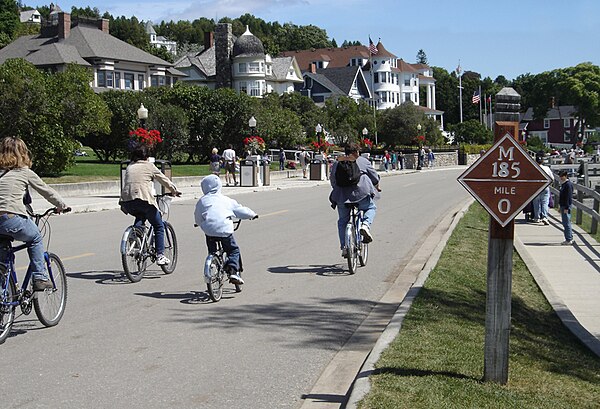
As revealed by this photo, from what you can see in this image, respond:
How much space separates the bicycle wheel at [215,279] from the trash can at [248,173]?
2844 cm

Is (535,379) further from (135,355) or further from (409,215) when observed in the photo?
(409,215)

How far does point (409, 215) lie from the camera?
78.4 feet

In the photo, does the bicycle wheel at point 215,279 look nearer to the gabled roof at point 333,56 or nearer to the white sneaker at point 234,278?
the white sneaker at point 234,278

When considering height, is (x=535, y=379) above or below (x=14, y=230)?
below

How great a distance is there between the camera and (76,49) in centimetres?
7938

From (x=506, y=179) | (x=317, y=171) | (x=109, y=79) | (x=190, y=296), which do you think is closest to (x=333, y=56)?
(x=109, y=79)

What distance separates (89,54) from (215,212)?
238ft

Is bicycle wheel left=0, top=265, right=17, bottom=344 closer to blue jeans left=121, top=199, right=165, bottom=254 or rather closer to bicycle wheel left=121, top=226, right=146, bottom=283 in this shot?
bicycle wheel left=121, top=226, right=146, bottom=283

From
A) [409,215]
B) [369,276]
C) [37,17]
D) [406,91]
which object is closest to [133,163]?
[369,276]

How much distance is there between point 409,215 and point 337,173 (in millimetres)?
11444

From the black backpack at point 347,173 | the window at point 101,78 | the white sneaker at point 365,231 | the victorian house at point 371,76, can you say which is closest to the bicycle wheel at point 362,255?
the white sneaker at point 365,231

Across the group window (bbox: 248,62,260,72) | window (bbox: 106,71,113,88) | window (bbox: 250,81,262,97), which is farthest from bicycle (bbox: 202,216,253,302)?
window (bbox: 250,81,262,97)

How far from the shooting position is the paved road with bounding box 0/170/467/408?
659cm

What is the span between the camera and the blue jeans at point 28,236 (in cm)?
798
